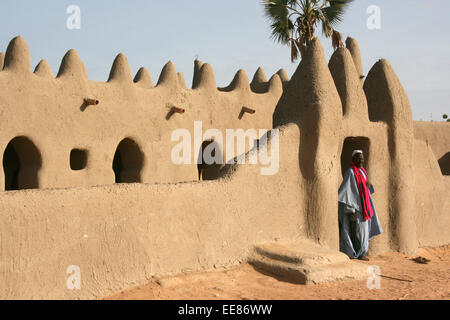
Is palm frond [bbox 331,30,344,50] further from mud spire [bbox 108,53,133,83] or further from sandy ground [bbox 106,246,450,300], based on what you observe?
sandy ground [bbox 106,246,450,300]

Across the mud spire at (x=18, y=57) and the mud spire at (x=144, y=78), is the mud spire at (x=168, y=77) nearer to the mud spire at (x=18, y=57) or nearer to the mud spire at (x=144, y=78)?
the mud spire at (x=144, y=78)

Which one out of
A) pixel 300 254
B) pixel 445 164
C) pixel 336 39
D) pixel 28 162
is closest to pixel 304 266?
pixel 300 254

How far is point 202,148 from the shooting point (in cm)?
1475

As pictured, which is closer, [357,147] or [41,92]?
[357,147]

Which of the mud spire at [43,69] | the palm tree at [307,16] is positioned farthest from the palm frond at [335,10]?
the mud spire at [43,69]

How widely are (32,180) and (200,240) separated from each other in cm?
654

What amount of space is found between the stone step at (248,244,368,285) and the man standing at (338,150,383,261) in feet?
5.30

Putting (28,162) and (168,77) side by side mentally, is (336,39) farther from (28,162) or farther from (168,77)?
(28,162)

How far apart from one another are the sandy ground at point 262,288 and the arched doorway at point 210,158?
317 inches

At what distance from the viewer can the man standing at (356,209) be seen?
788 centimetres

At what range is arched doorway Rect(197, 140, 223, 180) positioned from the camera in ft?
46.9

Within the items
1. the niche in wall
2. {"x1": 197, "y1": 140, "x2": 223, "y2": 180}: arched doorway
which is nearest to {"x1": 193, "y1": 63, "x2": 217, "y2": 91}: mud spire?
{"x1": 197, "y1": 140, "x2": 223, "y2": 180}: arched doorway
